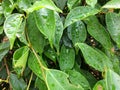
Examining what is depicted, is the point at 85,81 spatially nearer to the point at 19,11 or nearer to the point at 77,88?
the point at 77,88

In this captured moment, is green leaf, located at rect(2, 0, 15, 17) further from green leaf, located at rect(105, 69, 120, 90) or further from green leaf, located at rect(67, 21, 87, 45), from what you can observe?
green leaf, located at rect(105, 69, 120, 90)

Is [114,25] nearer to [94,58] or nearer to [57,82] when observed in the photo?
[94,58]

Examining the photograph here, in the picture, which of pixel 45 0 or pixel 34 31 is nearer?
pixel 45 0

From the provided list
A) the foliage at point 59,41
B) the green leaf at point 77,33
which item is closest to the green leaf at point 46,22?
the foliage at point 59,41

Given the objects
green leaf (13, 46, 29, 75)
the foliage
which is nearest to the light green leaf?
the foliage

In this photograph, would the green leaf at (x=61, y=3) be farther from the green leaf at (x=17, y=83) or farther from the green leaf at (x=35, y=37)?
the green leaf at (x=17, y=83)

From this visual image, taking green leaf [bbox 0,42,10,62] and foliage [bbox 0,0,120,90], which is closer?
foliage [bbox 0,0,120,90]

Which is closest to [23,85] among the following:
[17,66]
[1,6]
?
[17,66]
